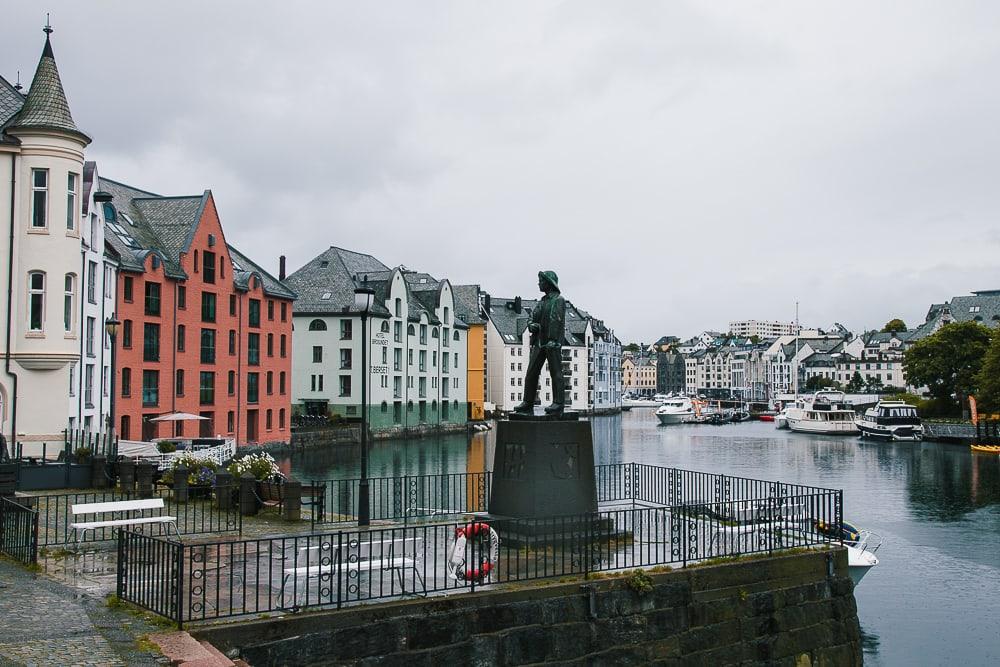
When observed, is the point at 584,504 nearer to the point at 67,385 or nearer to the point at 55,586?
the point at 55,586

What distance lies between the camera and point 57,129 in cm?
3145

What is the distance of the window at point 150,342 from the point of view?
5619cm

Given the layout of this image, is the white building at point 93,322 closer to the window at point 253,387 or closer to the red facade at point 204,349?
the red facade at point 204,349

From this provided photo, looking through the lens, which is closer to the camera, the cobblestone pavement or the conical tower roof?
the cobblestone pavement

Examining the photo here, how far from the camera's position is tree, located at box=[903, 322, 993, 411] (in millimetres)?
108062

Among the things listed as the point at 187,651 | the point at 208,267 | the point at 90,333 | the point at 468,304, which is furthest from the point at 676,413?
the point at 187,651

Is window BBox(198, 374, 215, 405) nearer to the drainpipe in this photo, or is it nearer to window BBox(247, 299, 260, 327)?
window BBox(247, 299, 260, 327)

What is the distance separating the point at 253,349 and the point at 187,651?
60.3 meters

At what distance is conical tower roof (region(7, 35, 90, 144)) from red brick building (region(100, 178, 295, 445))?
2074 centimetres

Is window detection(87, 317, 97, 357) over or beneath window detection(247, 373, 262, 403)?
over

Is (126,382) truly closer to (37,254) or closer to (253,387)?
(253,387)

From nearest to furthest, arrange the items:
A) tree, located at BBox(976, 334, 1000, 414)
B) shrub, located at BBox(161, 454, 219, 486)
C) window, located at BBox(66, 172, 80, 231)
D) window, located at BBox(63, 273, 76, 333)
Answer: shrub, located at BBox(161, 454, 219, 486) < window, located at BBox(66, 172, 80, 231) < window, located at BBox(63, 273, 76, 333) < tree, located at BBox(976, 334, 1000, 414)

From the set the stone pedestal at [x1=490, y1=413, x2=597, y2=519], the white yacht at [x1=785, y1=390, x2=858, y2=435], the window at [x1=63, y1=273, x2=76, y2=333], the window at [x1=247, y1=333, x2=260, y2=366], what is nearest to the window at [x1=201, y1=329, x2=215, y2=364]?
the window at [x1=247, y1=333, x2=260, y2=366]

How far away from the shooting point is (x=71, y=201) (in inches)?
1271
